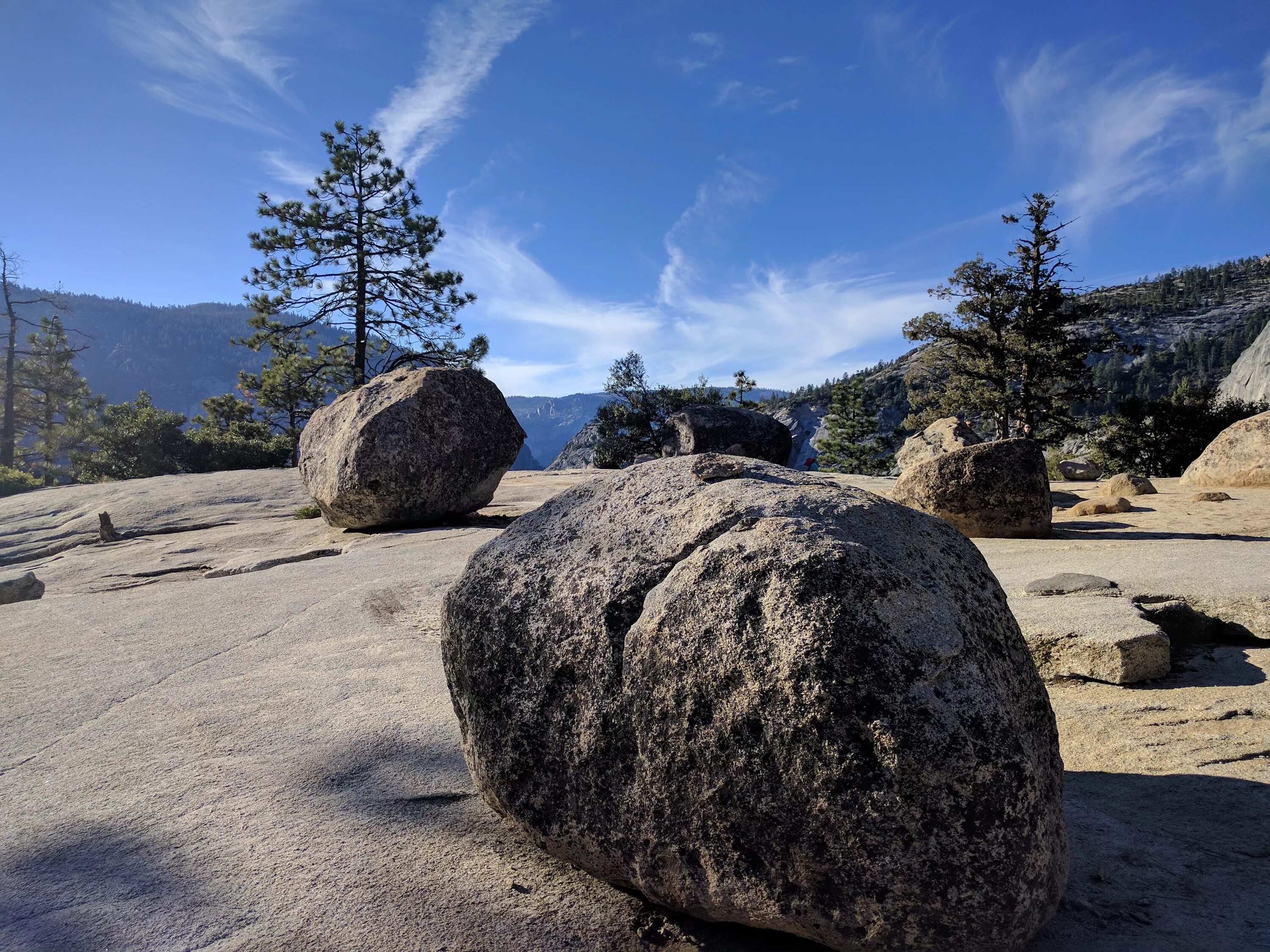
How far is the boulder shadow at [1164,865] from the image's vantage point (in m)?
2.09

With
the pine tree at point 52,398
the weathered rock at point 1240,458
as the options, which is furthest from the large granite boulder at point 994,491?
the pine tree at point 52,398

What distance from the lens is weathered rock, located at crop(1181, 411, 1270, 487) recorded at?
1220 cm

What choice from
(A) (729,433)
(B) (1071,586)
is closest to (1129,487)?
(B) (1071,586)

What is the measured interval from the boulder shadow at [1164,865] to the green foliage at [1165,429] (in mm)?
26053

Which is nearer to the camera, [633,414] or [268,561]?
[268,561]

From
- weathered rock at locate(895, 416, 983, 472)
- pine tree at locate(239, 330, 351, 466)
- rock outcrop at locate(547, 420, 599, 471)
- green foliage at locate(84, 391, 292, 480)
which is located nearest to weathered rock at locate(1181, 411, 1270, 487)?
weathered rock at locate(895, 416, 983, 472)

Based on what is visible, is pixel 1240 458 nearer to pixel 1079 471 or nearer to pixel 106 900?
pixel 1079 471

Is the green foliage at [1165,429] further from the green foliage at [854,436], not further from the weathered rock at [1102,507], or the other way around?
the weathered rock at [1102,507]

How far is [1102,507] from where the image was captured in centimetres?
1023

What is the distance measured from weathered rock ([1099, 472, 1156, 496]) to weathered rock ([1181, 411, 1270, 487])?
4.32 feet

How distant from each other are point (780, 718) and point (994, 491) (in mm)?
7612

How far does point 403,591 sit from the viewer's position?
242 inches

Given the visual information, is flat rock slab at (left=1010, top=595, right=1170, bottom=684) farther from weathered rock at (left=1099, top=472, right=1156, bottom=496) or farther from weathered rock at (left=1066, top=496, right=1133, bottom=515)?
weathered rock at (left=1099, top=472, right=1156, bottom=496)

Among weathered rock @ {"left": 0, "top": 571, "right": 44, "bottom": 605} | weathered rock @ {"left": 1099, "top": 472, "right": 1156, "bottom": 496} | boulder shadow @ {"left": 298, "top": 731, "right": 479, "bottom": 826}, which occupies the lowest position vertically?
boulder shadow @ {"left": 298, "top": 731, "right": 479, "bottom": 826}
